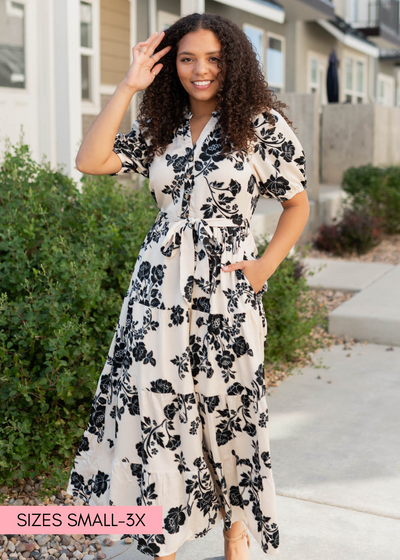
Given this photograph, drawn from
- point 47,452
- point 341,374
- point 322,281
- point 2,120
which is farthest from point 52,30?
point 47,452

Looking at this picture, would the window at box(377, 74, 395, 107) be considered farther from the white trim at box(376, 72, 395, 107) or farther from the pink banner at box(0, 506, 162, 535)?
the pink banner at box(0, 506, 162, 535)

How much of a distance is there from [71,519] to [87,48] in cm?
642

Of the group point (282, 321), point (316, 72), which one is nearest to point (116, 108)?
point (282, 321)

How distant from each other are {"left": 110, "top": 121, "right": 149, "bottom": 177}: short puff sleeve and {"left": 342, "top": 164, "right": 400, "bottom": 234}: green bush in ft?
23.2

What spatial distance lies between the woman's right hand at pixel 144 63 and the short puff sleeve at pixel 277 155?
0.38 meters

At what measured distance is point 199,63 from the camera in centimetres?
207

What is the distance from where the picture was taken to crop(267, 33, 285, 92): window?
1376cm

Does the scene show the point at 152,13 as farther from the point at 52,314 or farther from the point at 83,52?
the point at 52,314

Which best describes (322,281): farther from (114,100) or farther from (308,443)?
(114,100)

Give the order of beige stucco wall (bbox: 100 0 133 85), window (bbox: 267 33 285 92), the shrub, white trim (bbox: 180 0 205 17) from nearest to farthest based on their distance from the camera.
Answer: white trim (bbox: 180 0 205 17) < beige stucco wall (bbox: 100 0 133 85) < the shrub < window (bbox: 267 33 285 92)

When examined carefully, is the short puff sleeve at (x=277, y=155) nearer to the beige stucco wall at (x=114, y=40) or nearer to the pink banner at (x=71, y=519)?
the pink banner at (x=71, y=519)

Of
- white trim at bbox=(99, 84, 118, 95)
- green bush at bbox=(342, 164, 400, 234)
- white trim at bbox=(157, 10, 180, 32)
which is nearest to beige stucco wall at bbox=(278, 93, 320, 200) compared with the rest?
green bush at bbox=(342, 164, 400, 234)

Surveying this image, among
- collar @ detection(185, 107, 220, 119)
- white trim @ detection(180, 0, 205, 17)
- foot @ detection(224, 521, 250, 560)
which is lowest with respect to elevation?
foot @ detection(224, 521, 250, 560)

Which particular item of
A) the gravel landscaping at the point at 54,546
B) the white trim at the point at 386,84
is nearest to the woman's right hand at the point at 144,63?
the gravel landscaping at the point at 54,546
